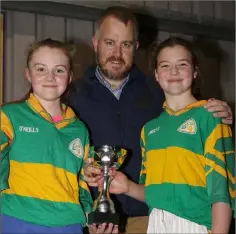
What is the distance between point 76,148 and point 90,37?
2.06 meters

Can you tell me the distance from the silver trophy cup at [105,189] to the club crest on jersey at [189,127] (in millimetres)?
248

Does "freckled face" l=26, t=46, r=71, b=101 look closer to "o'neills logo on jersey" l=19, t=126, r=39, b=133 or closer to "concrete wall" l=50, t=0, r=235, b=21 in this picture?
"o'neills logo on jersey" l=19, t=126, r=39, b=133

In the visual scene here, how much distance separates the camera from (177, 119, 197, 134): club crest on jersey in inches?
58.2

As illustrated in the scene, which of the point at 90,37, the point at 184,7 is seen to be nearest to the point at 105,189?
the point at 90,37

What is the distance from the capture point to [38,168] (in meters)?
1.44

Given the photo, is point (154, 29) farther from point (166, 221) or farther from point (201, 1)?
point (166, 221)

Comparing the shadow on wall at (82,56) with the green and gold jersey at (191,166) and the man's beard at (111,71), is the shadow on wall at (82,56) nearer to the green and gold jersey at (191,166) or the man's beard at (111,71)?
the man's beard at (111,71)

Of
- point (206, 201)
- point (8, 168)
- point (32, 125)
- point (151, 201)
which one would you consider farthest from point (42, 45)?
point (206, 201)

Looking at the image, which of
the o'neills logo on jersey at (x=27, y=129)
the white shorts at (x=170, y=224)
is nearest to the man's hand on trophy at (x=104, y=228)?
the white shorts at (x=170, y=224)

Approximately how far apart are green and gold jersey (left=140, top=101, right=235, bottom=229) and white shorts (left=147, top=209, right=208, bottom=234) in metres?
0.02

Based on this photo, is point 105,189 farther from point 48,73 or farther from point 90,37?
point 90,37

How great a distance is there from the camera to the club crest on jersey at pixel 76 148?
1543 mm

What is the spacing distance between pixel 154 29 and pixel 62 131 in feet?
7.62

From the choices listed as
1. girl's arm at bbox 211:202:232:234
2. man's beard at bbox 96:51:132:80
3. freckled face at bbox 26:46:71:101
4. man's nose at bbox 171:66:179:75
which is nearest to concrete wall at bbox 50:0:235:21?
man's beard at bbox 96:51:132:80
